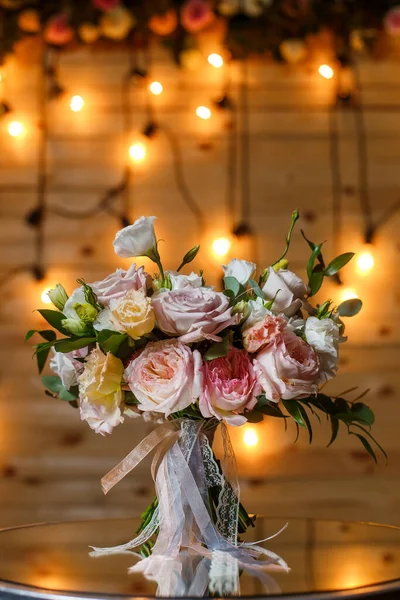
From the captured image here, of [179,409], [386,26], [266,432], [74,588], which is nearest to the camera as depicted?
[74,588]

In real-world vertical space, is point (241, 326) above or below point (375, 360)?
below

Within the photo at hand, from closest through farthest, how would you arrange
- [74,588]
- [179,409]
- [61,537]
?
[74,588]
[179,409]
[61,537]

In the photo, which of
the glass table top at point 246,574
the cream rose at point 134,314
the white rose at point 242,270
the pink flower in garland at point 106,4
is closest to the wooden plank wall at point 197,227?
the pink flower in garland at point 106,4

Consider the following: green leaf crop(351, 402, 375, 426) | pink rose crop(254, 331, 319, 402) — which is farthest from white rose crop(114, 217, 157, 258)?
green leaf crop(351, 402, 375, 426)

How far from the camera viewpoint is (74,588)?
30.5 inches

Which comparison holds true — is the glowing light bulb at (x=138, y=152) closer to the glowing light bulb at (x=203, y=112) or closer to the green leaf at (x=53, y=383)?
the glowing light bulb at (x=203, y=112)

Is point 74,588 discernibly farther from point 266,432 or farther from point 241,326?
point 266,432

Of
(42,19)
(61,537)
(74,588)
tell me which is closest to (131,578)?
(74,588)

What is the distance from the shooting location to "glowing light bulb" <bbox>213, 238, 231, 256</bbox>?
6.46 feet

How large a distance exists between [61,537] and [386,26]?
1634mm

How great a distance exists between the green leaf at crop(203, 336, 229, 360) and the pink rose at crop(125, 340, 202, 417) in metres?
0.01

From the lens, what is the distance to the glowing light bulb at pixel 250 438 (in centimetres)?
187

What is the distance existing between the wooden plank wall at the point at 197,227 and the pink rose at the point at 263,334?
3.22 feet

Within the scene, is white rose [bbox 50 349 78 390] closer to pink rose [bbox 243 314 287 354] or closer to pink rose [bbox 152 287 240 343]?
pink rose [bbox 152 287 240 343]
